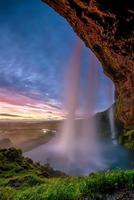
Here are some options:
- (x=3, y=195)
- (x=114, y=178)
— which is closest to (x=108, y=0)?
(x=114, y=178)

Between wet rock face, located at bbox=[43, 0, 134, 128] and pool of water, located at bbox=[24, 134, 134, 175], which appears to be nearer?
wet rock face, located at bbox=[43, 0, 134, 128]

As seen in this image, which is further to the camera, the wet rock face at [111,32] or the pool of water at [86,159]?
the pool of water at [86,159]

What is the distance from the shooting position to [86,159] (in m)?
35.0

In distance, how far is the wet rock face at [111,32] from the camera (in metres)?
10.0

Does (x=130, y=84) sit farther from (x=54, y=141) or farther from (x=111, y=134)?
(x=54, y=141)

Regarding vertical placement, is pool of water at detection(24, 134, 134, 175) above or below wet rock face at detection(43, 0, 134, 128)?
below

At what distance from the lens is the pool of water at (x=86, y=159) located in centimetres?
3017

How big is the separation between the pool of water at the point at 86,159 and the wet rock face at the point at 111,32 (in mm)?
14343

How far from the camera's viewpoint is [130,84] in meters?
15.3

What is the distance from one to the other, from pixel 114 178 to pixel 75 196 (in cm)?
118

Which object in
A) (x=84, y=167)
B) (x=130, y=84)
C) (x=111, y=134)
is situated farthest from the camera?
(x=111, y=134)

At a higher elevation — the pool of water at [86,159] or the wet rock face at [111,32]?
the wet rock face at [111,32]

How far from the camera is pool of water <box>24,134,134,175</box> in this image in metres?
30.2

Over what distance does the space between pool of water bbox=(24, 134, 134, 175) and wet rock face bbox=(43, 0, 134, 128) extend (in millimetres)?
14343
